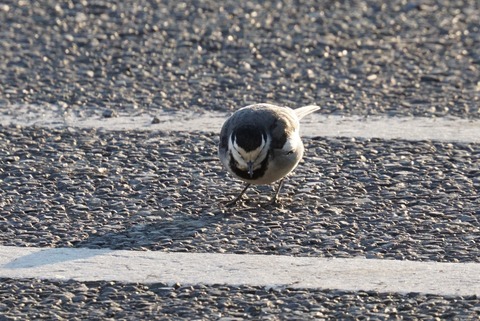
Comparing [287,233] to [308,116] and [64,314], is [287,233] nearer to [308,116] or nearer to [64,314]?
[64,314]

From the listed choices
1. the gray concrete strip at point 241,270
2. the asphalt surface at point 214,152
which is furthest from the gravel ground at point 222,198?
the gray concrete strip at point 241,270

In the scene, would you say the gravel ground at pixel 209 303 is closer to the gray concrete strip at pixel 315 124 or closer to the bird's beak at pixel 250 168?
the bird's beak at pixel 250 168

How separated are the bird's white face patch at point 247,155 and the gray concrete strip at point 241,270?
97 cm

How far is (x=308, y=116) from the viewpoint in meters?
7.90

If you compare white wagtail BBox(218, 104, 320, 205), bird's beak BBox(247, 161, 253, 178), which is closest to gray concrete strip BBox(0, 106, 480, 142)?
white wagtail BBox(218, 104, 320, 205)

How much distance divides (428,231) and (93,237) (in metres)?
1.70

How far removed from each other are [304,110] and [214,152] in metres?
0.76

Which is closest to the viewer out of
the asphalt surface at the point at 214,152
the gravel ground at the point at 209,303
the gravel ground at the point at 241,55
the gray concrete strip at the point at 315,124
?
the gravel ground at the point at 209,303

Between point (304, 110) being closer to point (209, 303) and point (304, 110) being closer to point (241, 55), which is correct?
point (241, 55)

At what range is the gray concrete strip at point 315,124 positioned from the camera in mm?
7434

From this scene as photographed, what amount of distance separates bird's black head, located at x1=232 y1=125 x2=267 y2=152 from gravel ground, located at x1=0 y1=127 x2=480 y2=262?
322mm

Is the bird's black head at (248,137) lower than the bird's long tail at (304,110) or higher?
higher

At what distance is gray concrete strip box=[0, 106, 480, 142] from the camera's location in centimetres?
743

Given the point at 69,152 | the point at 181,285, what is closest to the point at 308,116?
the point at 69,152
